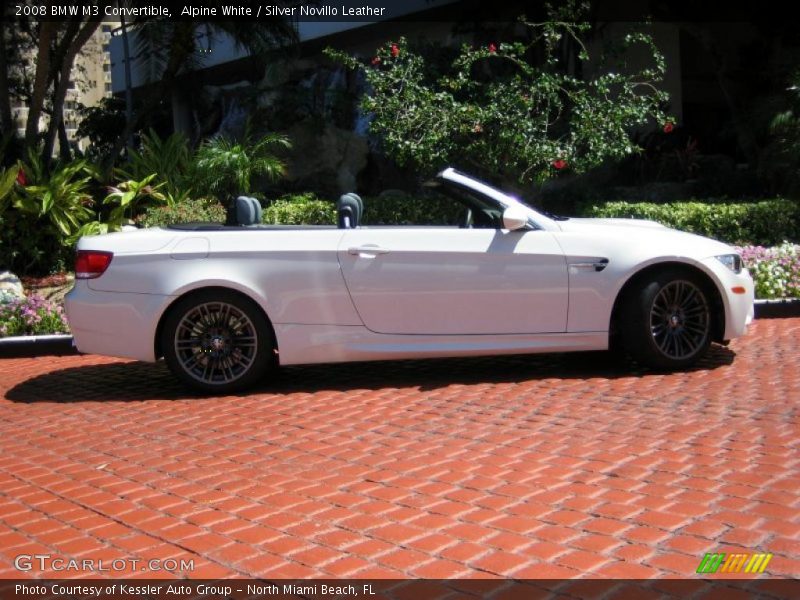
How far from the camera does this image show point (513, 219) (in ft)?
22.1

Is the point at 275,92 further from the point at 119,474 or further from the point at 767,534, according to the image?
the point at 767,534

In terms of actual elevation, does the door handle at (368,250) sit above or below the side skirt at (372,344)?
above

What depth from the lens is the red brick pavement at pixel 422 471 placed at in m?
3.86

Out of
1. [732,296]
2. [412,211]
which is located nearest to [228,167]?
[412,211]

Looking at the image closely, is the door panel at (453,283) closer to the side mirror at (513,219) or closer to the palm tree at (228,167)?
the side mirror at (513,219)

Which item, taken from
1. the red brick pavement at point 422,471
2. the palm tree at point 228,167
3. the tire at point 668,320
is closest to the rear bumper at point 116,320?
the red brick pavement at point 422,471

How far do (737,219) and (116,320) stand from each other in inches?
328

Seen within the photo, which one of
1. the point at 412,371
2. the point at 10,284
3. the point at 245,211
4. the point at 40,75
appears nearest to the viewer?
the point at 245,211

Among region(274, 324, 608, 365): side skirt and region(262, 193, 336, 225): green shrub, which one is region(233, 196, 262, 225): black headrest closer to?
region(274, 324, 608, 365): side skirt

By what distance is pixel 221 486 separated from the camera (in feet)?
15.8

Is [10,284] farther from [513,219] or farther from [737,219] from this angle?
[737,219]

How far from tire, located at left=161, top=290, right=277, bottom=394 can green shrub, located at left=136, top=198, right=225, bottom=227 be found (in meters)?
5.76

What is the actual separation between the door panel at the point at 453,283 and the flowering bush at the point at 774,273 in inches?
155

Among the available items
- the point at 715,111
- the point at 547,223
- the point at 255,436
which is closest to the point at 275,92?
the point at 715,111
